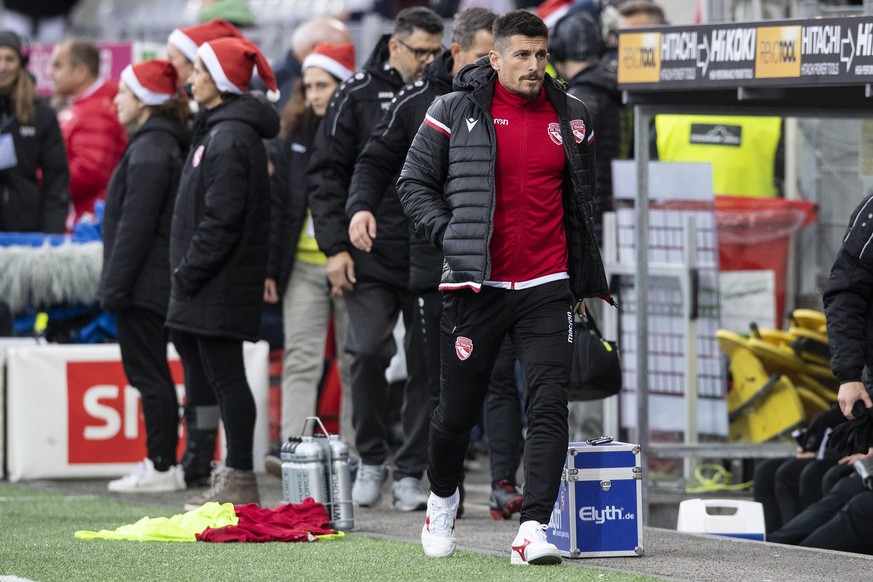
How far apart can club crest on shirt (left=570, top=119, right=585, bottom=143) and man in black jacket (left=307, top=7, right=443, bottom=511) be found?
191 cm

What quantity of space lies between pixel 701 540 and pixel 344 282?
2210 mm

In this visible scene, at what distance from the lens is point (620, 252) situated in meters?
10.5

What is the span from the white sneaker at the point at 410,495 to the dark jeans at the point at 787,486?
1.69 m

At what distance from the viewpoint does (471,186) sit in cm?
692

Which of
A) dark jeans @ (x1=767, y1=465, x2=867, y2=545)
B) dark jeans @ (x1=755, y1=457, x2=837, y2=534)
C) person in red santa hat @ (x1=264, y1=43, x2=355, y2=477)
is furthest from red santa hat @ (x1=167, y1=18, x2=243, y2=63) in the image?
dark jeans @ (x1=767, y1=465, x2=867, y2=545)

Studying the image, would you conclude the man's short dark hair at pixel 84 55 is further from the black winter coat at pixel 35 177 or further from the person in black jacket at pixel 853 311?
the person in black jacket at pixel 853 311

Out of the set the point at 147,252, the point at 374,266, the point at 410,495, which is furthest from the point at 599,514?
the point at 147,252

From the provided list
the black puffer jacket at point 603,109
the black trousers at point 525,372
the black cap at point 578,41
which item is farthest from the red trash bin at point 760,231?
the black trousers at point 525,372

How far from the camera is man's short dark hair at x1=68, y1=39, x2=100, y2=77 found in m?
13.1

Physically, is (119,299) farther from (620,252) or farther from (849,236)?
(849,236)

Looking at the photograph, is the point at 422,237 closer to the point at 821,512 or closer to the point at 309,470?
the point at 309,470

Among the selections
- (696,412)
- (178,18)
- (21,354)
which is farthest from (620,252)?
(178,18)

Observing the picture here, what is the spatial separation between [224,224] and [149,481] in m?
1.82

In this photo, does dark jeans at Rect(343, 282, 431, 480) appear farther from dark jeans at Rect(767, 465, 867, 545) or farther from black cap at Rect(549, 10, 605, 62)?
black cap at Rect(549, 10, 605, 62)
